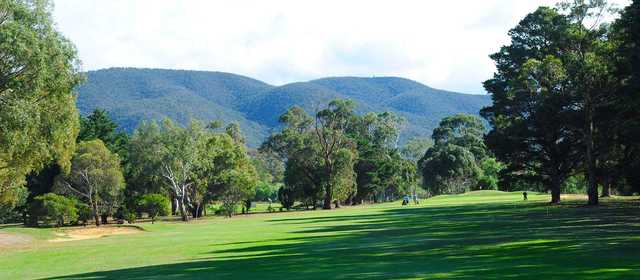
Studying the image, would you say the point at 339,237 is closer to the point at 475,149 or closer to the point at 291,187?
the point at 291,187

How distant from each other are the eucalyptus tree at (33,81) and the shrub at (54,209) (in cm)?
2370

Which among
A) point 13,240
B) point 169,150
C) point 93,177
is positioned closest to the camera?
point 13,240

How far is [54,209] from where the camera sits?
61.8m

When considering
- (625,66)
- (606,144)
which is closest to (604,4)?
(606,144)

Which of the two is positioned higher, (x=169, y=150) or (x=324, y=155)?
(x=324, y=155)

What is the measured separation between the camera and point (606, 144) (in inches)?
1987

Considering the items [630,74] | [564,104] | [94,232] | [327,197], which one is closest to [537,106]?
[564,104]

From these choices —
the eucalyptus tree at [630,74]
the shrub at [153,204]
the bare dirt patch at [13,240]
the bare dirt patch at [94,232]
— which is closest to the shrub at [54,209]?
the shrub at [153,204]

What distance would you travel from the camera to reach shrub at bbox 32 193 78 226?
61.8 metres

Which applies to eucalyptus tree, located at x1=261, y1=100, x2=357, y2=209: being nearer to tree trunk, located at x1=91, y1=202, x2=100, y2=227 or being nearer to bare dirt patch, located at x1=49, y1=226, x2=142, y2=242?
tree trunk, located at x1=91, y1=202, x2=100, y2=227

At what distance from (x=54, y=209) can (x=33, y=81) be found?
30.1m

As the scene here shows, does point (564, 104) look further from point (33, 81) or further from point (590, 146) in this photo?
point (33, 81)

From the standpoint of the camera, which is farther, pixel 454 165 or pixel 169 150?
pixel 454 165

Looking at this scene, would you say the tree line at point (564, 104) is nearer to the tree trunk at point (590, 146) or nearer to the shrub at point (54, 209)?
the tree trunk at point (590, 146)
